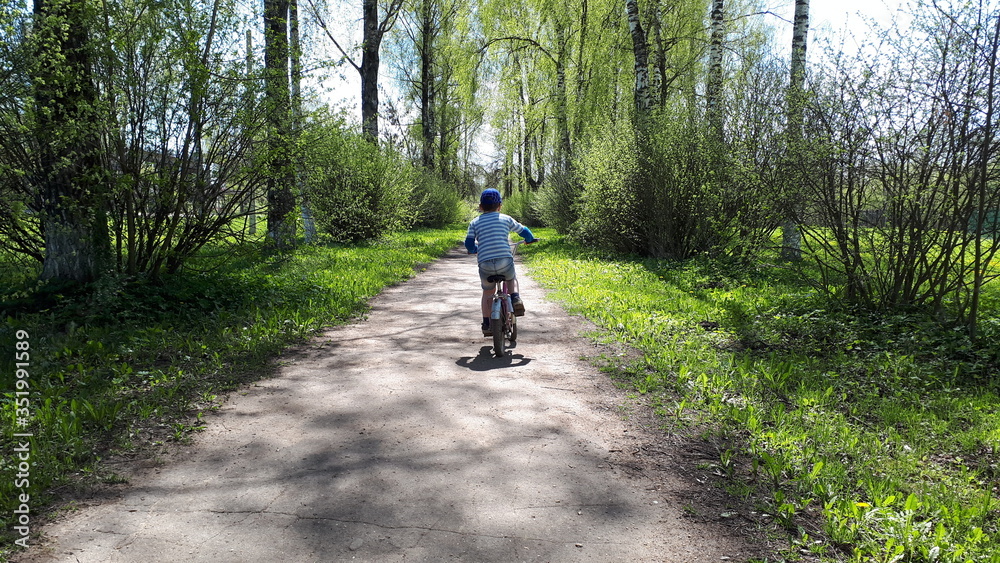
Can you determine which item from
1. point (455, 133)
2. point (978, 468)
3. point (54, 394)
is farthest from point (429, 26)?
point (978, 468)

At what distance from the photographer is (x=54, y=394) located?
172 inches

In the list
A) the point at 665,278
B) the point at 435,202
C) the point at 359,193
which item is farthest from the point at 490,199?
the point at 435,202

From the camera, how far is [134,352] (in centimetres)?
539

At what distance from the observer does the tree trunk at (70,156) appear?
18.1 ft

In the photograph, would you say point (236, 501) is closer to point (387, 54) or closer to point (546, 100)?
point (546, 100)

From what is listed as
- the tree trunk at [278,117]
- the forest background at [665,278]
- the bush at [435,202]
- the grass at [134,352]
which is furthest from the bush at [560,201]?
the grass at [134,352]

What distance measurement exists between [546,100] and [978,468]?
2531 centimetres

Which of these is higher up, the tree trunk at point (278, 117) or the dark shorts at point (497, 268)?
the tree trunk at point (278, 117)

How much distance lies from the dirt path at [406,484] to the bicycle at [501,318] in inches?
22.2

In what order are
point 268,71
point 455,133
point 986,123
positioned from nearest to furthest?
point 986,123 → point 268,71 → point 455,133

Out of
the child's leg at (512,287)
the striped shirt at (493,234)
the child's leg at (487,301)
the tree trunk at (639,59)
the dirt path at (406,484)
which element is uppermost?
the tree trunk at (639,59)

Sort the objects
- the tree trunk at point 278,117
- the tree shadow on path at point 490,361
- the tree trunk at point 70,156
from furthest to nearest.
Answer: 1. the tree trunk at point 278,117
2. the tree shadow on path at point 490,361
3. the tree trunk at point 70,156

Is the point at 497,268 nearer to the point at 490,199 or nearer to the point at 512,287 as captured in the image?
the point at 512,287

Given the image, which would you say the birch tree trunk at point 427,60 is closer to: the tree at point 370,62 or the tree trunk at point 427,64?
the tree trunk at point 427,64
